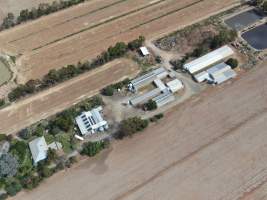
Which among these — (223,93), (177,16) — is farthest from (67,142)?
(177,16)

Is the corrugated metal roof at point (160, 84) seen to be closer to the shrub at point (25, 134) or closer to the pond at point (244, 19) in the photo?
the pond at point (244, 19)

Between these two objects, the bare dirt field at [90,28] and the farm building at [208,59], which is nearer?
the farm building at [208,59]

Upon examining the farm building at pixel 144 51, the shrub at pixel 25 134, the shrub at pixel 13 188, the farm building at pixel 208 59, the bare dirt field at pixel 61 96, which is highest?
the farm building at pixel 144 51

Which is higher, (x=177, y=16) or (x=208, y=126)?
(x=177, y=16)

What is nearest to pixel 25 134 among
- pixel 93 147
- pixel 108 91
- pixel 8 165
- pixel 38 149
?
pixel 38 149

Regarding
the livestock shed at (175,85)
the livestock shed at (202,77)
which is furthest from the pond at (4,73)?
the livestock shed at (202,77)

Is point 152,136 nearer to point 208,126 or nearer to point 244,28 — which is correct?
point 208,126

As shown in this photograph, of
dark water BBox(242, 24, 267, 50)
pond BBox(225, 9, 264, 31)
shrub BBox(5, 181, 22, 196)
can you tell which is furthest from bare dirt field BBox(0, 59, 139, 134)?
dark water BBox(242, 24, 267, 50)
